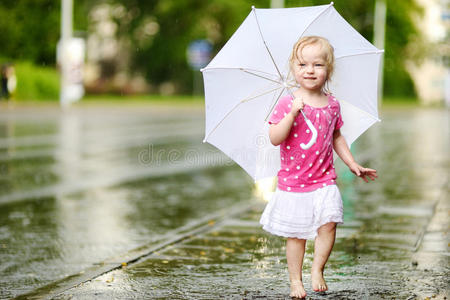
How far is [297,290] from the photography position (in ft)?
16.0

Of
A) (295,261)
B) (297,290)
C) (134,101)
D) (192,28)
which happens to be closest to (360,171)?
(295,261)

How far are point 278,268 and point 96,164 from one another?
8631mm

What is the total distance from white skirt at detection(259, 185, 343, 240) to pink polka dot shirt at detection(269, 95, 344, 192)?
43 millimetres

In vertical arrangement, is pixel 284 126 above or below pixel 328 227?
above

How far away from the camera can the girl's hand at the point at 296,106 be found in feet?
15.0

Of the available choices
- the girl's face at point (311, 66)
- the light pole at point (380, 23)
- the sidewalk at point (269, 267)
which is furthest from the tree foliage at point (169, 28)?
the girl's face at point (311, 66)

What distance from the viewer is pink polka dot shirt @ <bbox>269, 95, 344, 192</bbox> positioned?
186 inches

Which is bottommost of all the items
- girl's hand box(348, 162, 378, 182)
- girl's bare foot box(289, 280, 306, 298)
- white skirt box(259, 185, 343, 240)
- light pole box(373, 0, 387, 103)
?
girl's bare foot box(289, 280, 306, 298)

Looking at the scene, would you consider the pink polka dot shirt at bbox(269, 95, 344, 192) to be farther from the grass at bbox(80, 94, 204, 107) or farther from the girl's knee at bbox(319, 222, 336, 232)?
the grass at bbox(80, 94, 204, 107)

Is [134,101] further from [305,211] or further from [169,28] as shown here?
[305,211]

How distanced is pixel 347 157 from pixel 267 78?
0.68 meters

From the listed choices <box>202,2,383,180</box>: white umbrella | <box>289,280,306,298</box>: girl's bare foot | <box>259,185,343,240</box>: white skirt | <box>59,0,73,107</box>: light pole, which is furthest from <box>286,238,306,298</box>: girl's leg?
<box>59,0,73,107</box>: light pole

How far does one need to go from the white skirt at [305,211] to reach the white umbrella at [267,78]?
38cm

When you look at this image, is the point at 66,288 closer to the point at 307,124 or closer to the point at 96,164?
the point at 307,124
